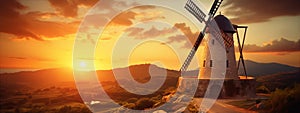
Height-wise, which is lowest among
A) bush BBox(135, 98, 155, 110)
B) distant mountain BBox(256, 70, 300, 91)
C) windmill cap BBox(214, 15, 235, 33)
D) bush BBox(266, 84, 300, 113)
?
bush BBox(135, 98, 155, 110)

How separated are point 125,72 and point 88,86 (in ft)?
79.6

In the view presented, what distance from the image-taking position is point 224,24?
2481 centimetres

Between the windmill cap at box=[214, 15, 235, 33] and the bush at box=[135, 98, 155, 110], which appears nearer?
the windmill cap at box=[214, 15, 235, 33]

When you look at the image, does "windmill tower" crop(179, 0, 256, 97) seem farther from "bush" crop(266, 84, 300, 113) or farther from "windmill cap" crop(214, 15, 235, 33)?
"bush" crop(266, 84, 300, 113)

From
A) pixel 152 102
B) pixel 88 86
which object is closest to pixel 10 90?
pixel 88 86

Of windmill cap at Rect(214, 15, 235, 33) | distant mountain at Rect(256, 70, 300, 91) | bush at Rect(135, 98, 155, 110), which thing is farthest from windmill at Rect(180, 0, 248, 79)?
distant mountain at Rect(256, 70, 300, 91)

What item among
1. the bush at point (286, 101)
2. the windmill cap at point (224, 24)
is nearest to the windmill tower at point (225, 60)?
the windmill cap at point (224, 24)

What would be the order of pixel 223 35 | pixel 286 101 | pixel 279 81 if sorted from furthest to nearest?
pixel 279 81 → pixel 223 35 → pixel 286 101

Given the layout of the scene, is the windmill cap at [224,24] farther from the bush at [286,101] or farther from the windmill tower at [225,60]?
the bush at [286,101]

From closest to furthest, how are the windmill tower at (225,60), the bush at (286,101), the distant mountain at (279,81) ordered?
the bush at (286,101), the windmill tower at (225,60), the distant mountain at (279,81)

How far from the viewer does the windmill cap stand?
80.5 ft

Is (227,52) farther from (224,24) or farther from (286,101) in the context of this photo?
(286,101)

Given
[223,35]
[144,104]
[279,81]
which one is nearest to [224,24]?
[223,35]

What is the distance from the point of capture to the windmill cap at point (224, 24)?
24.5 m
